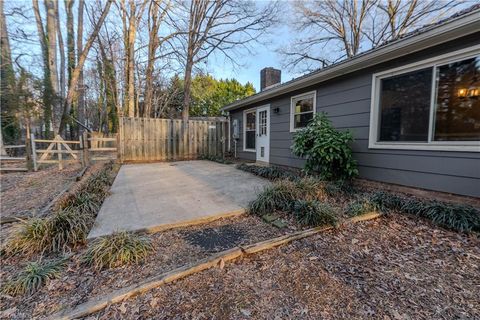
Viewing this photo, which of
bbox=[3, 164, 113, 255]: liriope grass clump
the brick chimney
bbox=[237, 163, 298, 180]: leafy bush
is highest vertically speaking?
the brick chimney

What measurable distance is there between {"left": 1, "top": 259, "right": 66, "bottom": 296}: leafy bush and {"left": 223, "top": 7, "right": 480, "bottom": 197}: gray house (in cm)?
457

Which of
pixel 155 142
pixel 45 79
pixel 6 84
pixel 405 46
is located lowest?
pixel 155 142

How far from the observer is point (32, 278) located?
1758mm

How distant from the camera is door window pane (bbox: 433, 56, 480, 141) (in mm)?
2852

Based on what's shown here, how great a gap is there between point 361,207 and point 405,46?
241 centimetres

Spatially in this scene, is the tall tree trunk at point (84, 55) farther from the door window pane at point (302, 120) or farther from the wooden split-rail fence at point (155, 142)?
the door window pane at point (302, 120)

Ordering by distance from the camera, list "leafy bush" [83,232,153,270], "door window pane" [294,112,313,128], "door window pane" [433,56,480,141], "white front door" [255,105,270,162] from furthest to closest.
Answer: "white front door" [255,105,270,162] → "door window pane" [294,112,313,128] → "door window pane" [433,56,480,141] → "leafy bush" [83,232,153,270]

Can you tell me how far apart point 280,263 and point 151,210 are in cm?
197

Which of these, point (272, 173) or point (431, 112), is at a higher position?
point (431, 112)

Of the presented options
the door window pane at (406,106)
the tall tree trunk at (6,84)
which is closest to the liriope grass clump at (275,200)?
the door window pane at (406,106)

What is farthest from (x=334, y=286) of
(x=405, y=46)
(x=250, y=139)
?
(x=250, y=139)

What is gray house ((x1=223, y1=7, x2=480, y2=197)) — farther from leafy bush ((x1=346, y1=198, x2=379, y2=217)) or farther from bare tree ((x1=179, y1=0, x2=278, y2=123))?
bare tree ((x1=179, y1=0, x2=278, y2=123))

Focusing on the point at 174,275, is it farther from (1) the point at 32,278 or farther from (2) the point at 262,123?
(2) the point at 262,123

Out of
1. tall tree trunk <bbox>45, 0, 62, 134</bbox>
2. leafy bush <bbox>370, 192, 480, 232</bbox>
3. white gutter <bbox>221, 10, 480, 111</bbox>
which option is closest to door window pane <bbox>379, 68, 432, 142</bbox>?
white gutter <bbox>221, 10, 480, 111</bbox>
